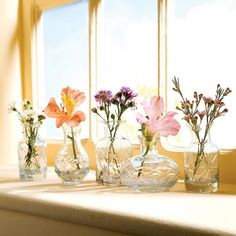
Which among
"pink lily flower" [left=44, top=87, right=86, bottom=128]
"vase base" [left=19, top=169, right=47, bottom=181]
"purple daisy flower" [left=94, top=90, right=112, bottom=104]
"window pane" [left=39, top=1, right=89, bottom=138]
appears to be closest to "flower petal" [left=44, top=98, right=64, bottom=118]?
"pink lily flower" [left=44, top=87, right=86, bottom=128]

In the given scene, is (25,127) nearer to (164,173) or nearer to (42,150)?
(42,150)

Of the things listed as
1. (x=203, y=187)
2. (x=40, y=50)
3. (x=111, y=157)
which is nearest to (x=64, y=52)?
(x=40, y=50)

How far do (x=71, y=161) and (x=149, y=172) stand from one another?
0.27 meters

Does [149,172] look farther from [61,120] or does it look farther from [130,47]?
[130,47]

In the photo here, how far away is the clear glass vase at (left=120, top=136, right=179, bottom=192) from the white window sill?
3cm

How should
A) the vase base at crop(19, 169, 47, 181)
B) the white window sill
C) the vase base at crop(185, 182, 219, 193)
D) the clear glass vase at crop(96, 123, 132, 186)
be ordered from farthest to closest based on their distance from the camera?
the vase base at crop(19, 169, 47, 181), the clear glass vase at crop(96, 123, 132, 186), the vase base at crop(185, 182, 219, 193), the white window sill

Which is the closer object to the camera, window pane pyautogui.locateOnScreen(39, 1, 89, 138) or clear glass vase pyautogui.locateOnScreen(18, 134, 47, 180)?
clear glass vase pyautogui.locateOnScreen(18, 134, 47, 180)

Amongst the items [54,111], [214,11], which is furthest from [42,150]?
[214,11]

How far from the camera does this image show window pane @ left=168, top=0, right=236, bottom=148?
→ 1124mm

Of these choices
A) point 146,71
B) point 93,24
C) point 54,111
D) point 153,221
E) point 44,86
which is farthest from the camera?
point 44,86

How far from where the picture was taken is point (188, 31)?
1215 mm

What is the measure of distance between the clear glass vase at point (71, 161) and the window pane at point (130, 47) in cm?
26

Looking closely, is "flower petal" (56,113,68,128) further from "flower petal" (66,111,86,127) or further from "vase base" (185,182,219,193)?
"vase base" (185,182,219,193)

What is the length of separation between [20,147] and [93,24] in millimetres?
559
